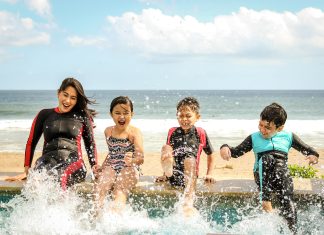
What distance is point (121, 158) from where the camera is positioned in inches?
216

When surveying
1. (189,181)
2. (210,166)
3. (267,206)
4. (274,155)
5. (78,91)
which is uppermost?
(78,91)

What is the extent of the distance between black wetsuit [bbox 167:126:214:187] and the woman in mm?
1095

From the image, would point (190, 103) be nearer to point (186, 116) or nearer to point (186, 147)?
point (186, 116)

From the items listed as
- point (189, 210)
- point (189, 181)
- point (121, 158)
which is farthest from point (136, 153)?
point (189, 210)

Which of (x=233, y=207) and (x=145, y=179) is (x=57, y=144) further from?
(x=233, y=207)

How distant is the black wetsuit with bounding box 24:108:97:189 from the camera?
540cm

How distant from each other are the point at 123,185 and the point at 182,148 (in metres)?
0.90

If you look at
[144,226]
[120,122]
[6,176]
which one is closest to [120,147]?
[120,122]

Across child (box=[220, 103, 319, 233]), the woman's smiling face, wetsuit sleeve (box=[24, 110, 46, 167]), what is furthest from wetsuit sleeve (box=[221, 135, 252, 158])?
wetsuit sleeve (box=[24, 110, 46, 167])

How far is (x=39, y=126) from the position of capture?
5.87m

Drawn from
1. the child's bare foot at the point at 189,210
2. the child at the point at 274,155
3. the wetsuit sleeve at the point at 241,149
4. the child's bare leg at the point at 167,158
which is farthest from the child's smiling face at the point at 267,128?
the child's bare foot at the point at 189,210

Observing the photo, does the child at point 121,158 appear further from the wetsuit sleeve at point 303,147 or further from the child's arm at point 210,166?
the wetsuit sleeve at point 303,147

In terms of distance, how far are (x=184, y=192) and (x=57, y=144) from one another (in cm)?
183

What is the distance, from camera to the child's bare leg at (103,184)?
16.4 feet
